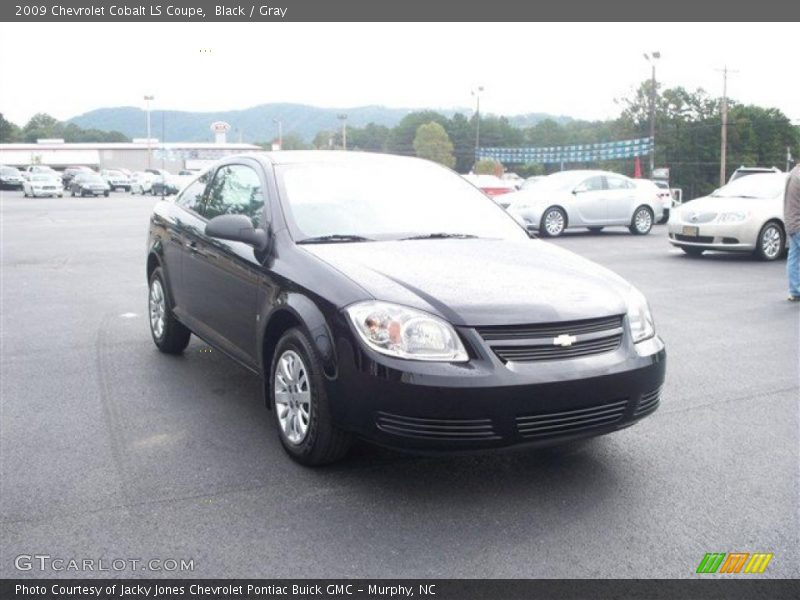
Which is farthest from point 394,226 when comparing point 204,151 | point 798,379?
point 204,151

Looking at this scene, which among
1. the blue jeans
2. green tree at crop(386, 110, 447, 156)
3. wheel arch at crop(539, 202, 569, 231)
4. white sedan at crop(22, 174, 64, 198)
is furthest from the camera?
green tree at crop(386, 110, 447, 156)

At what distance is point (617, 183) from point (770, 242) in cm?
609

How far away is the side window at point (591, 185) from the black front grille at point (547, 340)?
15.6 metres

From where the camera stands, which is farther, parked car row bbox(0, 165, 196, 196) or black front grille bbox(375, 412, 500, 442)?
parked car row bbox(0, 165, 196, 196)

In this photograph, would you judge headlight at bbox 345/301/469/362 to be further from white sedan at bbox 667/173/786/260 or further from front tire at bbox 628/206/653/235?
front tire at bbox 628/206/653/235

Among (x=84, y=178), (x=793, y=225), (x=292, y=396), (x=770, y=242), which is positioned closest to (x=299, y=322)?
(x=292, y=396)

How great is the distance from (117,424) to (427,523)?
2257 millimetres

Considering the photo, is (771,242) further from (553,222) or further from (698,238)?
(553,222)

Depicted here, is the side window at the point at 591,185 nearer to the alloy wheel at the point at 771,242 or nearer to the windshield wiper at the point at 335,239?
the alloy wheel at the point at 771,242

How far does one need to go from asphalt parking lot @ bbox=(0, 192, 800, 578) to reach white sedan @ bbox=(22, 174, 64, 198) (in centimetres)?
4480

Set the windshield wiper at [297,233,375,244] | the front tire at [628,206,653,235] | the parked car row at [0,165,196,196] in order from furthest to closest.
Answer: the parked car row at [0,165,196,196] → the front tire at [628,206,653,235] → the windshield wiper at [297,233,375,244]

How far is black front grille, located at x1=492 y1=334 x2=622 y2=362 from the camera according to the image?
151 inches

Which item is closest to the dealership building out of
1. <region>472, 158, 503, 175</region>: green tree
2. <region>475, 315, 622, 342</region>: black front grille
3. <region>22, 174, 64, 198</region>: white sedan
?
<region>472, 158, 503, 175</region>: green tree

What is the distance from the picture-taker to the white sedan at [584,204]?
61.5ft
